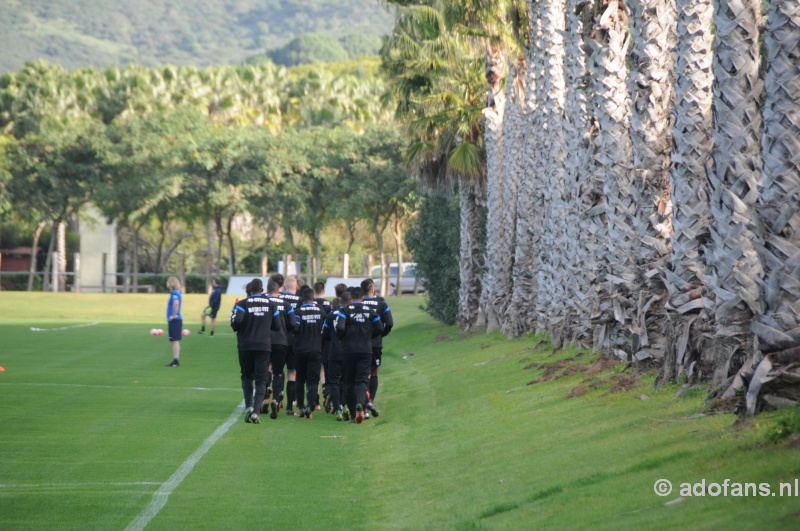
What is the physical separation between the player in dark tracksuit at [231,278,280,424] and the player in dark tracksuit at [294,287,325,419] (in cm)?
84

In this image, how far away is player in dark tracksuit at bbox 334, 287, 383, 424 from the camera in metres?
16.3

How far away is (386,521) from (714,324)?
3962 millimetres

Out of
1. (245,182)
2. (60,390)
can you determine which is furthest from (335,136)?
(60,390)

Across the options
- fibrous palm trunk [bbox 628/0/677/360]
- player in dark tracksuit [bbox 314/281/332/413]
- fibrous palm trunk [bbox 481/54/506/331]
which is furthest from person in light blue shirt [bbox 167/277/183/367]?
fibrous palm trunk [bbox 628/0/677/360]

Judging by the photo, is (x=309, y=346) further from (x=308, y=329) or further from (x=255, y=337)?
(x=255, y=337)

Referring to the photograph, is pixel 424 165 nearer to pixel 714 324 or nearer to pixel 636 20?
pixel 636 20

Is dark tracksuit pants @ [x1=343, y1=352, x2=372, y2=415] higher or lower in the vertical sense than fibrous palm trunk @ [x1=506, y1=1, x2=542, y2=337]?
lower

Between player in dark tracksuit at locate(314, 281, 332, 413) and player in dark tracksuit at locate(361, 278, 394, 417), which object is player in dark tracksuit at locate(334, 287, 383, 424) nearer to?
player in dark tracksuit at locate(361, 278, 394, 417)

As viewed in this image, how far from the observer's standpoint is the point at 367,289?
55.1ft

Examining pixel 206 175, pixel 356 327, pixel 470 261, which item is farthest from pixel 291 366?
pixel 206 175

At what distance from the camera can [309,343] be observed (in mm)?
17125

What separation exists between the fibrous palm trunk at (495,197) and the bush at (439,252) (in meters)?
6.77

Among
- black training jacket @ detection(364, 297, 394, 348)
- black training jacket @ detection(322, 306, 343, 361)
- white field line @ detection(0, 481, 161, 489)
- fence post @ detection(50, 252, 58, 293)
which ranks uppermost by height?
fence post @ detection(50, 252, 58, 293)

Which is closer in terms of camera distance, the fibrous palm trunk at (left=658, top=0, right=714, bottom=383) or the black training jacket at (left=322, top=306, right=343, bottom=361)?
the fibrous palm trunk at (left=658, top=0, right=714, bottom=383)
